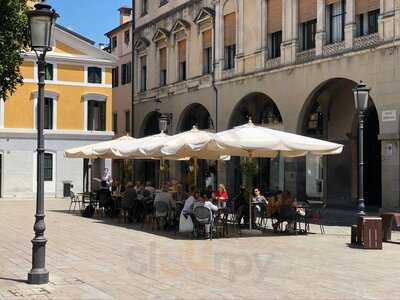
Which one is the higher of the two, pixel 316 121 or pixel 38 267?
pixel 316 121

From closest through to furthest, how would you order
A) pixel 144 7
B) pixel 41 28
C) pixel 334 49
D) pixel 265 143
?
pixel 41 28, pixel 265 143, pixel 334 49, pixel 144 7

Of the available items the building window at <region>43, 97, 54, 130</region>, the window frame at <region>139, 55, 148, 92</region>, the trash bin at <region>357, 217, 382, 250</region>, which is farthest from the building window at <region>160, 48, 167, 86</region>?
the trash bin at <region>357, 217, 382, 250</region>

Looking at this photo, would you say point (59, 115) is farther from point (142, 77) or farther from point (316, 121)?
point (316, 121)

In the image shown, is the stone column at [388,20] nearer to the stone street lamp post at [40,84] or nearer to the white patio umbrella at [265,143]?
the white patio umbrella at [265,143]

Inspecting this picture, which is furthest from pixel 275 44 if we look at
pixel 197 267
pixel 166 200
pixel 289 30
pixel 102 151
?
pixel 197 267

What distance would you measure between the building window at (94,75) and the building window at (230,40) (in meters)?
11.5

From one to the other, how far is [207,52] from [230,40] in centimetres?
271

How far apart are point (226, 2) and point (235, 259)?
70.1 feet

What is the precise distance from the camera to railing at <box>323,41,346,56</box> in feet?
78.7

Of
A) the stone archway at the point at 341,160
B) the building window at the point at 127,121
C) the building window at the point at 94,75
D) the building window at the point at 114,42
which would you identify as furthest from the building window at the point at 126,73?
the stone archway at the point at 341,160

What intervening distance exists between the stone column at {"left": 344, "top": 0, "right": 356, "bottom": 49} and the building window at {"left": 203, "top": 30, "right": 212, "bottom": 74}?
1085cm

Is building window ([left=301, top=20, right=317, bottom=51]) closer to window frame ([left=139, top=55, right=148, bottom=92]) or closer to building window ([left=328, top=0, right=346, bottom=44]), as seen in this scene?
building window ([left=328, top=0, right=346, bottom=44])

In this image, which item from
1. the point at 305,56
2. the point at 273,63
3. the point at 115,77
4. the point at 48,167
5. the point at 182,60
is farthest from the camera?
the point at 115,77

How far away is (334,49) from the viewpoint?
2433 cm
